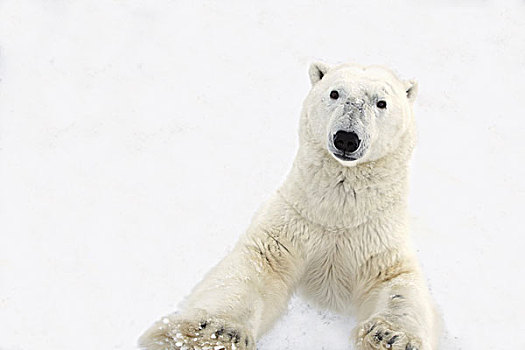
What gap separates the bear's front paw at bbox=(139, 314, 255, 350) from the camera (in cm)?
273

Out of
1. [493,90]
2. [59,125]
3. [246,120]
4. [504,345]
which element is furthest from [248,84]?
[504,345]

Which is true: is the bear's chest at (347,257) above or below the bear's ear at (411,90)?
below

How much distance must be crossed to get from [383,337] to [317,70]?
1997 mm

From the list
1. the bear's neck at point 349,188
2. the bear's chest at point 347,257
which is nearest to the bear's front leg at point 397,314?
the bear's chest at point 347,257

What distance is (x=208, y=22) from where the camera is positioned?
8.84 m

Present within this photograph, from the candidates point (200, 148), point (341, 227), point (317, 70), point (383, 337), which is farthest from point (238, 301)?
point (200, 148)

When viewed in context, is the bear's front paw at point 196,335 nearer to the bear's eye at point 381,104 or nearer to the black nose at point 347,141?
the black nose at point 347,141

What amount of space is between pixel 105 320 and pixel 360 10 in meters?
A: 7.11

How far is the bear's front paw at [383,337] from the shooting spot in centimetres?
280

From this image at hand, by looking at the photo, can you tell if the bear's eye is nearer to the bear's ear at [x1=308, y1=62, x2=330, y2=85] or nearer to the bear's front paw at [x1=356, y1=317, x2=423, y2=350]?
the bear's ear at [x1=308, y1=62, x2=330, y2=85]

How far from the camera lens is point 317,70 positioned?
3.98m

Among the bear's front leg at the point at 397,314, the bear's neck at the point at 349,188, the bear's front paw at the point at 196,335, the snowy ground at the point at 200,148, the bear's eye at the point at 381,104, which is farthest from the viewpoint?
the snowy ground at the point at 200,148

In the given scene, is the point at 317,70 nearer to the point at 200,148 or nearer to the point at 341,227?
the point at 341,227

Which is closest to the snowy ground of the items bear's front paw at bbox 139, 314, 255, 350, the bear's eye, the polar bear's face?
bear's front paw at bbox 139, 314, 255, 350
